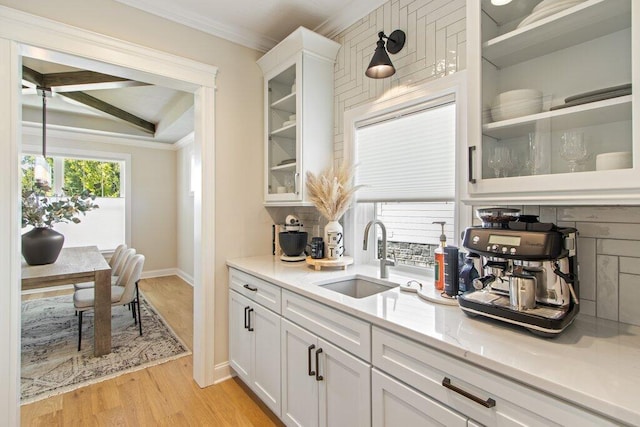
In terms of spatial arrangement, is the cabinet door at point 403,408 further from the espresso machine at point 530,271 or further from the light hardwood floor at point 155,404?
the light hardwood floor at point 155,404

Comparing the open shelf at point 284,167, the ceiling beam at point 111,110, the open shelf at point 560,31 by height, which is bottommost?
the open shelf at point 284,167

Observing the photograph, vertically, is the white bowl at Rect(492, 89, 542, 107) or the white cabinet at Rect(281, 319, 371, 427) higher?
the white bowl at Rect(492, 89, 542, 107)

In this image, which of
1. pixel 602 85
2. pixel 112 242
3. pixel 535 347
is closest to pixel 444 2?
pixel 602 85

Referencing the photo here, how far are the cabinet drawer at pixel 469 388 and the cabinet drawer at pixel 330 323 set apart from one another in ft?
0.19

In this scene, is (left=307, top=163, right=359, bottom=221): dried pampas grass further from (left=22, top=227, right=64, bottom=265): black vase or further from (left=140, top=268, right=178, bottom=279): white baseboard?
(left=140, top=268, right=178, bottom=279): white baseboard

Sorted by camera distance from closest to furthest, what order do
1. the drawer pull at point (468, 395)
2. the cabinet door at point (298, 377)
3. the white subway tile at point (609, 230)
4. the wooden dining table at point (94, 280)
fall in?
the drawer pull at point (468, 395) → the white subway tile at point (609, 230) → the cabinet door at point (298, 377) → the wooden dining table at point (94, 280)

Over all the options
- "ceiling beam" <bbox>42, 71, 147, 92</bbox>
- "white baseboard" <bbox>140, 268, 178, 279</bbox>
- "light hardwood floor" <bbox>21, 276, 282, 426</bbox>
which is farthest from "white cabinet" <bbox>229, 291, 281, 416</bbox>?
"white baseboard" <bbox>140, 268, 178, 279</bbox>

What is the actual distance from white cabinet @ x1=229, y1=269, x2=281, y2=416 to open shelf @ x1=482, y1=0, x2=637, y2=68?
1.56 metres

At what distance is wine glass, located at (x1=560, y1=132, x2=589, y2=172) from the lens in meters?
1.01

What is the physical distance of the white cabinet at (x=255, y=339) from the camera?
182 cm

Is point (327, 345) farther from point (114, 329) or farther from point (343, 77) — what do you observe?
point (114, 329)

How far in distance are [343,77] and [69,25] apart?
1714 millimetres

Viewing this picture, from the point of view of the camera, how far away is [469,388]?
0.92 meters

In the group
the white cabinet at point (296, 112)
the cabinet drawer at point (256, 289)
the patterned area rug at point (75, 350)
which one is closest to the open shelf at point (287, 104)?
the white cabinet at point (296, 112)
